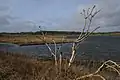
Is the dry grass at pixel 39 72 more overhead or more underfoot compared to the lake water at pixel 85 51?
more overhead

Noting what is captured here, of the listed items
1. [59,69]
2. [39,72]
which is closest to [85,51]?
[39,72]

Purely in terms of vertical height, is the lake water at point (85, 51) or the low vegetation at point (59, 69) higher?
the low vegetation at point (59, 69)

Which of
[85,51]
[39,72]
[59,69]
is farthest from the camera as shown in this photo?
[85,51]

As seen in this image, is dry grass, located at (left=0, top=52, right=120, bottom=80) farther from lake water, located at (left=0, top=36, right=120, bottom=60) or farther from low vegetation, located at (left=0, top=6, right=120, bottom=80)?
lake water, located at (left=0, top=36, right=120, bottom=60)

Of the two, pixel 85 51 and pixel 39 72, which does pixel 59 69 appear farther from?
pixel 85 51

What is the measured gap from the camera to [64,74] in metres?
5.83

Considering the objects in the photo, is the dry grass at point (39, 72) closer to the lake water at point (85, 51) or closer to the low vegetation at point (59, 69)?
the low vegetation at point (59, 69)

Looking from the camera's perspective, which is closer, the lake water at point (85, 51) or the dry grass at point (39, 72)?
the dry grass at point (39, 72)

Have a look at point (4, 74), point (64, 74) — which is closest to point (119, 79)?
point (4, 74)

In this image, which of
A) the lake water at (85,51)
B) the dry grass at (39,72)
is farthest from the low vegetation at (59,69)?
the lake water at (85,51)

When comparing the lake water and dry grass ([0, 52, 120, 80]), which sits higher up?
dry grass ([0, 52, 120, 80])

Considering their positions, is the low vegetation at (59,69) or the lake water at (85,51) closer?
the low vegetation at (59,69)

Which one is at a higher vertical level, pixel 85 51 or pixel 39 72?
pixel 39 72

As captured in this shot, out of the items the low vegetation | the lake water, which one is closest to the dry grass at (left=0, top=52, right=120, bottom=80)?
the low vegetation
